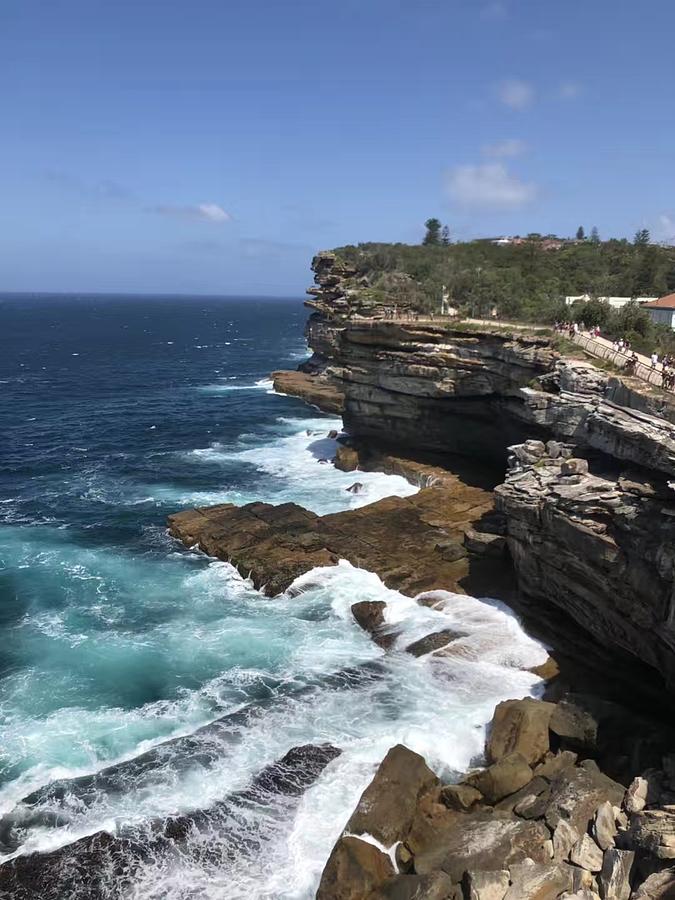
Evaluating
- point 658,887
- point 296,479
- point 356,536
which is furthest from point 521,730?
point 296,479

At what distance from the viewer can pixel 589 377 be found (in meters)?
29.1

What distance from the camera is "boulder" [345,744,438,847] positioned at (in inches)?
677

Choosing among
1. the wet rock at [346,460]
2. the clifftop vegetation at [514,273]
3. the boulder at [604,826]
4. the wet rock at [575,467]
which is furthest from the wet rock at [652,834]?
the clifftop vegetation at [514,273]

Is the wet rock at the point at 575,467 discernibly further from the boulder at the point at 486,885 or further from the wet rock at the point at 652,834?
the boulder at the point at 486,885

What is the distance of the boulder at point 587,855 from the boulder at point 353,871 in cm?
456

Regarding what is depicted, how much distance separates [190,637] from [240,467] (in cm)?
2488

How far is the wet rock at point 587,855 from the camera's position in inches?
600

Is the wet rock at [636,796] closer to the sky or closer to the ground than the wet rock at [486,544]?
closer to the ground

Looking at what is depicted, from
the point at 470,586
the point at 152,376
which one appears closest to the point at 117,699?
the point at 470,586

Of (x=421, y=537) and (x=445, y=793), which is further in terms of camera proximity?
(x=421, y=537)

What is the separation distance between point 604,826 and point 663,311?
39.9 m

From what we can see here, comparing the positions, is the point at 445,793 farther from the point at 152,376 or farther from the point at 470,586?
the point at 152,376

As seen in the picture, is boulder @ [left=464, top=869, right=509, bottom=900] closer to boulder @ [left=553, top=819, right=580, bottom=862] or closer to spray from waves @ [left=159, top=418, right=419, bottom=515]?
boulder @ [left=553, top=819, right=580, bottom=862]

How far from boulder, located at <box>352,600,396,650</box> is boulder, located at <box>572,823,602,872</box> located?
1151cm
